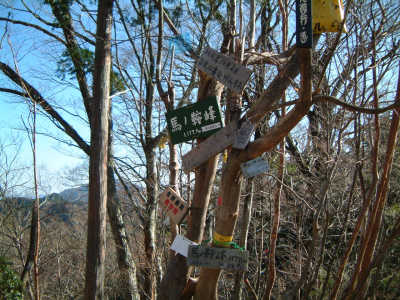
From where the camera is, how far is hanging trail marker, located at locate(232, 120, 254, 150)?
2421 millimetres

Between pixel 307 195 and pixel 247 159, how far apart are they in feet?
13.9

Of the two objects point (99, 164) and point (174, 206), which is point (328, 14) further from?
point (99, 164)

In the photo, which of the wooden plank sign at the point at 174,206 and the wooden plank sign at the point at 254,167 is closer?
the wooden plank sign at the point at 254,167

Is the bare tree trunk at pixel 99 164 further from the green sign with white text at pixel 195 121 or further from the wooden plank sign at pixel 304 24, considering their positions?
the wooden plank sign at pixel 304 24

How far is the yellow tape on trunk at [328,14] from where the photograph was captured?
233 centimetres

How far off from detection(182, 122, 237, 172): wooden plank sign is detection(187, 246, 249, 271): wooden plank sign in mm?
659

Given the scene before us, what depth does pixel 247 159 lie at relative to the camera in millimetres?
2426

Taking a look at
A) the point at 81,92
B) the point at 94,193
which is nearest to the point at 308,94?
the point at 94,193

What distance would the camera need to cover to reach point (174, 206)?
279 cm

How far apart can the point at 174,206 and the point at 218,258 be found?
60cm

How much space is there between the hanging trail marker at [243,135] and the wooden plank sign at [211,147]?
52mm

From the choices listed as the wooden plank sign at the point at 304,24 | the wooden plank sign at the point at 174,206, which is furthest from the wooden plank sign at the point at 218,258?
the wooden plank sign at the point at 304,24

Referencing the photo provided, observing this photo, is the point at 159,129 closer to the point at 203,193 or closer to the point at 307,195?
the point at 307,195

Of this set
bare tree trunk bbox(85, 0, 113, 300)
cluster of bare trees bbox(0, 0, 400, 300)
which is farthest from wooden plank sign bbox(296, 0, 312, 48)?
bare tree trunk bbox(85, 0, 113, 300)
